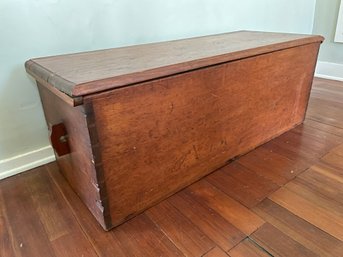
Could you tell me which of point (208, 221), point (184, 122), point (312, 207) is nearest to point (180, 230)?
point (208, 221)

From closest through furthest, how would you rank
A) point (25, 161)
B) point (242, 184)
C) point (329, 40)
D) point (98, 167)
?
point (98, 167) → point (242, 184) → point (25, 161) → point (329, 40)

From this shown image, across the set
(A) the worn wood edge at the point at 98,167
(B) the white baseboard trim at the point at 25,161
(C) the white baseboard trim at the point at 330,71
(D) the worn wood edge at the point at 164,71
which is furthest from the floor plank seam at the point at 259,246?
(C) the white baseboard trim at the point at 330,71

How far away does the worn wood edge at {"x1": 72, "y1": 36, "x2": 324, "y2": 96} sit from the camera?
631 mm

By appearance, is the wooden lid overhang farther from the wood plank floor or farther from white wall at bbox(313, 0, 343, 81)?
white wall at bbox(313, 0, 343, 81)

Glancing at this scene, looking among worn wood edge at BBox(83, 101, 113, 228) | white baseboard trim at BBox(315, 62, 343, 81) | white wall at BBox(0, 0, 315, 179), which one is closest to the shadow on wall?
white wall at BBox(0, 0, 315, 179)

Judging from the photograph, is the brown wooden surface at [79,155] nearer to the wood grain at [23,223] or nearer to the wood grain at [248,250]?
the wood grain at [23,223]

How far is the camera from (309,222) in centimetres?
80

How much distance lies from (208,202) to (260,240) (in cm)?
20

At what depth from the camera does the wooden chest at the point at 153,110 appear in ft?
2.27

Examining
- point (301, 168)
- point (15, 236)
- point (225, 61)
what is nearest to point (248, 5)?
point (225, 61)

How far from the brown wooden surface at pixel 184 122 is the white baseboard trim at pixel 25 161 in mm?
500

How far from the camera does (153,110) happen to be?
763 mm

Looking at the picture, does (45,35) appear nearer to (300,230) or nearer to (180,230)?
(180,230)

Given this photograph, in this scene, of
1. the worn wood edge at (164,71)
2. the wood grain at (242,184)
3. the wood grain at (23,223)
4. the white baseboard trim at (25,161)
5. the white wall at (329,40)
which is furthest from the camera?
the white wall at (329,40)
